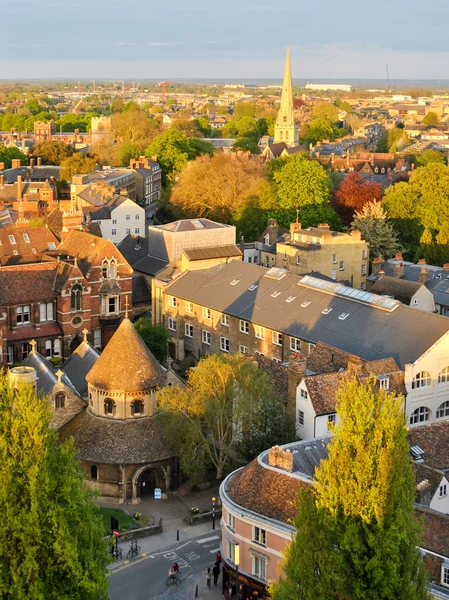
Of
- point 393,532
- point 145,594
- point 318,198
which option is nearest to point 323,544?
point 393,532

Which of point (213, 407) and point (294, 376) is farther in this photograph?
point (294, 376)

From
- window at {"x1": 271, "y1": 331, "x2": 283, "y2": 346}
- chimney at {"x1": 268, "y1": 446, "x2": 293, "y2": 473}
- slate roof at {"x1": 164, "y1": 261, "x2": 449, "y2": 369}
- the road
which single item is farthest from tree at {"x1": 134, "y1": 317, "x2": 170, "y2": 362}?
chimney at {"x1": 268, "y1": 446, "x2": 293, "y2": 473}

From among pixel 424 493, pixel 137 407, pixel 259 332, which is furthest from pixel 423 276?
pixel 424 493

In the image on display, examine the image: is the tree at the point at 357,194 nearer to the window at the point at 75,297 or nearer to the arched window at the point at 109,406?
the window at the point at 75,297

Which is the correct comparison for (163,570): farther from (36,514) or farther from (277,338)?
(277,338)

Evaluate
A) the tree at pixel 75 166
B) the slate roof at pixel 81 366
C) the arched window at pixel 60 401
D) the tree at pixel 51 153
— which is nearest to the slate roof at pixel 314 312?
the slate roof at pixel 81 366

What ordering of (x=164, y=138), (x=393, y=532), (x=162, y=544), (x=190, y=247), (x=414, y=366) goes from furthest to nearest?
(x=164, y=138) < (x=190, y=247) < (x=414, y=366) < (x=162, y=544) < (x=393, y=532)

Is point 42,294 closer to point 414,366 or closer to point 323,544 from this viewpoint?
point 414,366
